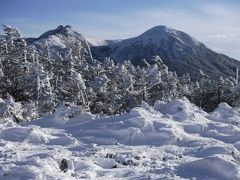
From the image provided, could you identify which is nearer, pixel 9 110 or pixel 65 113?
pixel 65 113

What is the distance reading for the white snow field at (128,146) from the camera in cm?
1391

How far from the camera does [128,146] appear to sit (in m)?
19.5

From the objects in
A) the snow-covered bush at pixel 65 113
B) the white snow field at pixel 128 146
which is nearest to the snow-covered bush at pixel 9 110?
the white snow field at pixel 128 146

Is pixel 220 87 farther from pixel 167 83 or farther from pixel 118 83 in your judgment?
pixel 118 83

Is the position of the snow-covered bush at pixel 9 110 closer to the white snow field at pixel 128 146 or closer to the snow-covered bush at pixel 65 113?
the white snow field at pixel 128 146

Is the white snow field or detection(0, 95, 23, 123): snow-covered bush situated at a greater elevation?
the white snow field

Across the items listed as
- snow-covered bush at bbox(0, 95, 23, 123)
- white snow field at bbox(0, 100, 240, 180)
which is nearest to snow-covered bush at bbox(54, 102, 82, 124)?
white snow field at bbox(0, 100, 240, 180)

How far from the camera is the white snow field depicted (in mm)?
13906

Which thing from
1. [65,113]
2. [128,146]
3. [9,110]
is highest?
[65,113]

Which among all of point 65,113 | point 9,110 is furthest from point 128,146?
point 9,110

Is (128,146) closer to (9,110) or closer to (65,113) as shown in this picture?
(65,113)

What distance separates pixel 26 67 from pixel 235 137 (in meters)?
35.2

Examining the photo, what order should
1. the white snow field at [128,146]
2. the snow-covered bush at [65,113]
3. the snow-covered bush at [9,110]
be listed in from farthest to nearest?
the snow-covered bush at [9,110], the snow-covered bush at [65,113], the white snow field at [128,146]

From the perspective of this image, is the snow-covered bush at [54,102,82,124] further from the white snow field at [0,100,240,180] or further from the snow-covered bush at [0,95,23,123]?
the snow-covered bush at [0,95,23,123]
